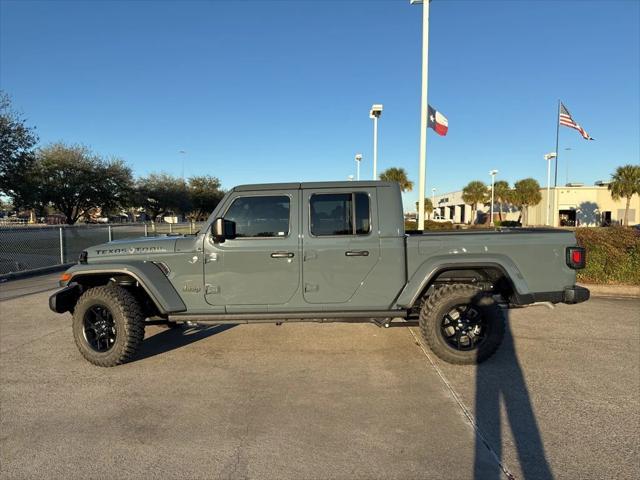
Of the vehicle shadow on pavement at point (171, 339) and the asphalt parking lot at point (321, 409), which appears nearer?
the asphalt parking lot at point (321, 409)

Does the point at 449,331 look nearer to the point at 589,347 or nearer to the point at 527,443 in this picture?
the point at 527,443

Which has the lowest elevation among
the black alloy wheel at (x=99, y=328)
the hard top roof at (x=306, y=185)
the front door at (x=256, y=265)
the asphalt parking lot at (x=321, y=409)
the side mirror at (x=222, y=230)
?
the asphalt parking lot at (x=321, y=409)

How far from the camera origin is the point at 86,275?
4.59m

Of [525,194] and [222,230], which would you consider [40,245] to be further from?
[525,194]

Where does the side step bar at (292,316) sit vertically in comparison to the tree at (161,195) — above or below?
below

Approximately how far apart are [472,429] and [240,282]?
266 cm

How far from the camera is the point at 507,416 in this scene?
3.36 meters

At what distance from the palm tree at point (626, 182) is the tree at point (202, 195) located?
4567 cm

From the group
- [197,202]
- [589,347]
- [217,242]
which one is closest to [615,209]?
[197,202]

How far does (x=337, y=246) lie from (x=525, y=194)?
61.0m

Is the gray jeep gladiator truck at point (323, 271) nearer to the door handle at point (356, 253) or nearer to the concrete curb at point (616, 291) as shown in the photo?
the door handle at point (356, 253)

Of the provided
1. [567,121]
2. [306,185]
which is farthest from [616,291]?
[567,121]

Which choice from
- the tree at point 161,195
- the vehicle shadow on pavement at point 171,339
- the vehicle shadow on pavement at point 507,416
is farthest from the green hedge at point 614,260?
the tree at point 161,195

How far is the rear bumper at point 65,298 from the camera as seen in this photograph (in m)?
4.46
